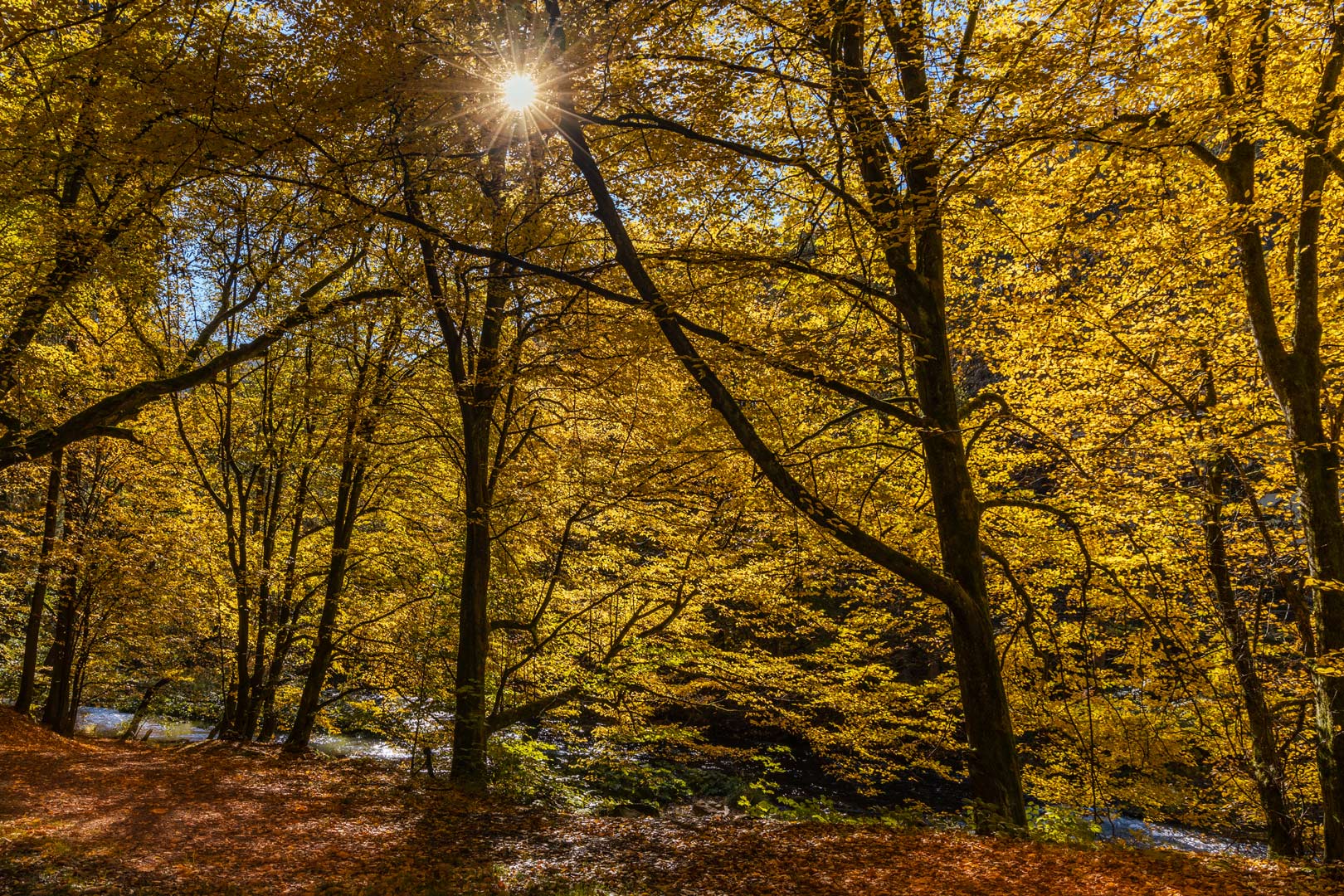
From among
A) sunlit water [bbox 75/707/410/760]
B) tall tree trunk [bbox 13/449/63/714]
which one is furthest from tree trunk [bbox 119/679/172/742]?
tall tree trunk [bbox 13/449/63/714]

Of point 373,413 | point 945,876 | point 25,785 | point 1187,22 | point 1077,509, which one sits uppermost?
point 1187,22

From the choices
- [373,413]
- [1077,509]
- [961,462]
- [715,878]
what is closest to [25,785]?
[373,413]

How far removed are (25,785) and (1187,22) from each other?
12.3 meters

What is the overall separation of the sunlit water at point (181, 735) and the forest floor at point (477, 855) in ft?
25.4

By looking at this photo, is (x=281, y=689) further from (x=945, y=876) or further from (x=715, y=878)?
(x=945, y=876)

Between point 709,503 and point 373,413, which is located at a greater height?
point 373,413

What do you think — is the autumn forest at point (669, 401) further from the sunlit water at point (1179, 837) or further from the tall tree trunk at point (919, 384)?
the sunlit water at point (1179, 837)

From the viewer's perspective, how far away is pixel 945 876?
4223mm

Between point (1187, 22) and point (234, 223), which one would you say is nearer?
point (1187, 22)

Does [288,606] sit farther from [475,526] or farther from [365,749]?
[365,749]

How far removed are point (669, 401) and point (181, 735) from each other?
1805 cm

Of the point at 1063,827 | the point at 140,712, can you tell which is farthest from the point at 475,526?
the point at 140,712

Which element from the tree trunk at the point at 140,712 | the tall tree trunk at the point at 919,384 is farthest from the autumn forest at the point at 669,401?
the tree trunk at the point at 140,712

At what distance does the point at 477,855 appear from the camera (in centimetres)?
540
